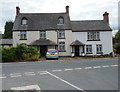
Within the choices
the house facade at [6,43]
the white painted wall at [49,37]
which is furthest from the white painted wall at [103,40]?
the house facade at [6,43]

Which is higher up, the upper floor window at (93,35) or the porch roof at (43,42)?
the upper floor window at (93,35)

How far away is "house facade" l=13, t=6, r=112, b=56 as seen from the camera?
95.2ft

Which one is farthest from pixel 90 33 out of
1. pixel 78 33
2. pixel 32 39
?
pixel 32 39

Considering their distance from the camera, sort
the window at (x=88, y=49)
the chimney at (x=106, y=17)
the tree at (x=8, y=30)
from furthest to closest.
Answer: the tree at (x=8, y=30)
the chimney at (x=106, y=17)
the window at (x=88, y=49)

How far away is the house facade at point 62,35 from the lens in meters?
29.0

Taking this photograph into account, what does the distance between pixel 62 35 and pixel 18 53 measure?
11.0m

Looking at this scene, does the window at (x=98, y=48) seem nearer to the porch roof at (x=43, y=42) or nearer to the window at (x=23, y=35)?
the porch roof at (x=43, y=42)

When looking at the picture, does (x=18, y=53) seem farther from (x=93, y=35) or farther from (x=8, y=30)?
(x=8, y=30)

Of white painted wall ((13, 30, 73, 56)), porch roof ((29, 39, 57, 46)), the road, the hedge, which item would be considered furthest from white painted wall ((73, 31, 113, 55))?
the road

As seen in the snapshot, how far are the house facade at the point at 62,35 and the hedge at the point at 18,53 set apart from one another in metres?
6.53

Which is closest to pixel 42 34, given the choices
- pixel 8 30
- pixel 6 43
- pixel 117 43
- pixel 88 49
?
pixel 88 49

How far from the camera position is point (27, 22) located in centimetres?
3041

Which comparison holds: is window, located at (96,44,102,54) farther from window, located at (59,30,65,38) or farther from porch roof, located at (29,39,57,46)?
porch roof, located at (29,39,57,46)

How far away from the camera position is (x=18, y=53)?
69.1ft
